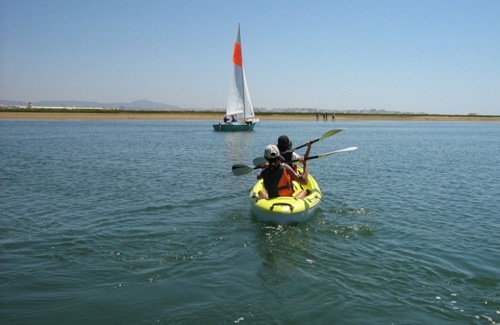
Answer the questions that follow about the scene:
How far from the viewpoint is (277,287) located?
641 centimetres

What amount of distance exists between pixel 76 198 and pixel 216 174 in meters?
6.39

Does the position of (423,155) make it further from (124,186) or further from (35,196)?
(35,196)

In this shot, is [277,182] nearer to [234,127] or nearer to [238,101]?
[234,127]

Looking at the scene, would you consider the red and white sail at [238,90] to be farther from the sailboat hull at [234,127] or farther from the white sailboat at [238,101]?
the sailboat hull at [234,127]

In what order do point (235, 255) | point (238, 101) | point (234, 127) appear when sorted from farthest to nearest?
point (238, 101), point (234, 127), point (235, 255)

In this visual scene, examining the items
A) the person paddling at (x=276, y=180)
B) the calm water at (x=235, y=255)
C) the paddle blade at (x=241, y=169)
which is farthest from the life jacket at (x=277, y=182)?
the paddle blade at (x=241, y=169)

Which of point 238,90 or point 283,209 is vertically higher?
point 238,90

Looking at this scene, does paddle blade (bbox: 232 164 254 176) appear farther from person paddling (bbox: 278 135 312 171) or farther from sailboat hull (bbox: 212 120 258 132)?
sailboat hull (bbox: 212 120 258 132)

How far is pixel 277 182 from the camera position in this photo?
9695mm

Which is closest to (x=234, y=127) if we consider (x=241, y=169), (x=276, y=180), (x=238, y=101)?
(x=238, y=101)

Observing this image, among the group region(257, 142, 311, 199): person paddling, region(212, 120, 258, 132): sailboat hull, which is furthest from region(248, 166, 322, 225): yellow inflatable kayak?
region(212, 120, 258, 132): sailboat hull

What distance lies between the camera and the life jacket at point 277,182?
31.7 feet

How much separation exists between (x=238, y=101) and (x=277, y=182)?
125ft

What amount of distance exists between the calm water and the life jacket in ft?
2.87
